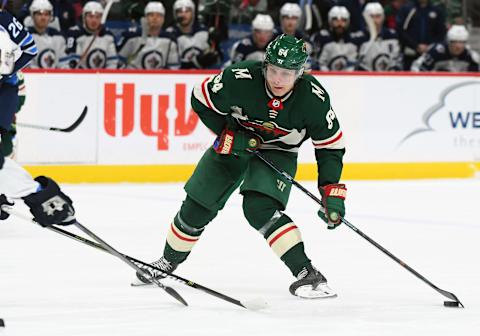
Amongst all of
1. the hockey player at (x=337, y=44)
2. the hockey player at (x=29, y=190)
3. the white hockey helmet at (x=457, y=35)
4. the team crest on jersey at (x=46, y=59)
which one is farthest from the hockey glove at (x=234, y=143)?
the white hockey helmet at (x=457, y=35)

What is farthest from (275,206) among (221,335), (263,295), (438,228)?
(438,228)

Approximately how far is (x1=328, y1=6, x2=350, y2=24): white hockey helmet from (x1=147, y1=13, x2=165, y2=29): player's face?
1521mm

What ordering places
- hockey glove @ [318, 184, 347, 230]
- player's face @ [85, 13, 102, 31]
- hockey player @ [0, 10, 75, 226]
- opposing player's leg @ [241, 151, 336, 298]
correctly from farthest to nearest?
player's face @ [85, 13, 102, 31]
opposing player's leg @ [241, 151, 336, 298]
hockey glove @ [318, 184, 347, 230]
hockey player @ [0, 10, 75, 226]

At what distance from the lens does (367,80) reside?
28.5 ft

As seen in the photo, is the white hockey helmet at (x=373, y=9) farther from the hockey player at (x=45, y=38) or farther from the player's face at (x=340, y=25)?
the hockey player at (x=45, y=38)

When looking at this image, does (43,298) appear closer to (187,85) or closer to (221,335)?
(221,335)

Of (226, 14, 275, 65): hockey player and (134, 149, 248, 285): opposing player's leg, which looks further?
(226, 14, 275, 65): hockey player

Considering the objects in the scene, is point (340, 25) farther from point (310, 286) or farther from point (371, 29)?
point (310, 286)

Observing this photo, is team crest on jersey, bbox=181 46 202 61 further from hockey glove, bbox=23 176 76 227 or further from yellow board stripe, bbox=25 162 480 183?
hockey glove, bbox=23 176 76 227

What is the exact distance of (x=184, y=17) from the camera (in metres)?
9.09

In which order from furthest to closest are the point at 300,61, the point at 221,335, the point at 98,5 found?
the point at 98,5, the point at 300,61, the point at 221,335

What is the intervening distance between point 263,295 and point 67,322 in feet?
2.94

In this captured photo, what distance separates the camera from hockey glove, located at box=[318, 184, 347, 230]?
4348mm

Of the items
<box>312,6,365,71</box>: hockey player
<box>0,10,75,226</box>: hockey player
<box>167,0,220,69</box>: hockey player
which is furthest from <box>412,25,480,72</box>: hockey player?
<box>0,10,75,226</box>: hockey player
